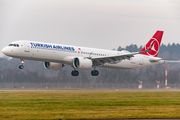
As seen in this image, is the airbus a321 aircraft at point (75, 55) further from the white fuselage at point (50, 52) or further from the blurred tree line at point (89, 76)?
the blurred tree line at point (89, 76)

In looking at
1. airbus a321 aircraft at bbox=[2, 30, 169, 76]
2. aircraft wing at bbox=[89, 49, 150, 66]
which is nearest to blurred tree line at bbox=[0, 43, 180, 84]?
airbus a321 aircraft at bbox=[2, 30, 169, 76]

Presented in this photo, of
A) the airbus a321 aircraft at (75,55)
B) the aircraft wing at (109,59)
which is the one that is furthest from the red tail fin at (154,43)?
the aircraft wing at (109,59)

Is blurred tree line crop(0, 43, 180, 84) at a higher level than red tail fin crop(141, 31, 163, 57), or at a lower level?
lower

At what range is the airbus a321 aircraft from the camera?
42688 mm

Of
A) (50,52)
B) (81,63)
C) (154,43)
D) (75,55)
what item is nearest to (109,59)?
(81,63)

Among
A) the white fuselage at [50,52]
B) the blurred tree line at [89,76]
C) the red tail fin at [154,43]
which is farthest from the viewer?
the blurred tree line at [89,76]

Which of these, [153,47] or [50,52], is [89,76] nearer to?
[153,47]

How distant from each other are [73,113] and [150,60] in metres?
35.2

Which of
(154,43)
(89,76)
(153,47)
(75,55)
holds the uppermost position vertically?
(154,43)

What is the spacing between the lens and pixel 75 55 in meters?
47.3

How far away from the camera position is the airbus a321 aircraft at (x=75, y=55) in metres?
42.7

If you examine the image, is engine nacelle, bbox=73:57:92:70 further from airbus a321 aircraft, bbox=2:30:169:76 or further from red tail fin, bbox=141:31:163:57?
red tail fin, bbox=141:31:163:57

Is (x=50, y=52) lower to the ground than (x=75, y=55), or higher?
higher

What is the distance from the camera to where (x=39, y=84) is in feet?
231
